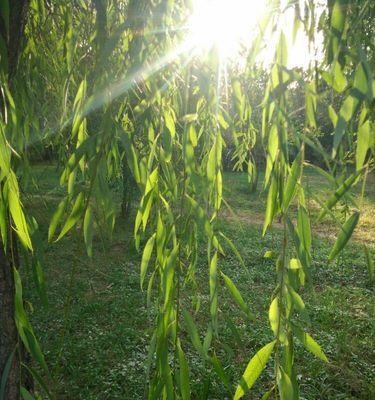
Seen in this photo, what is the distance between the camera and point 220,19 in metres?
0.85

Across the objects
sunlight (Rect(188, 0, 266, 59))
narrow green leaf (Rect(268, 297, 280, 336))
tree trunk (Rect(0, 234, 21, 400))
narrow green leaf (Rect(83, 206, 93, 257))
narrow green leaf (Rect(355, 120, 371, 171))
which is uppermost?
sunlight (Rect(188, 0, 266, 59))

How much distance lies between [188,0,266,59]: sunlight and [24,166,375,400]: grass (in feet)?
2.53

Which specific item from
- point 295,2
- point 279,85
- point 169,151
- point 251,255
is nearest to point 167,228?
point 169,151

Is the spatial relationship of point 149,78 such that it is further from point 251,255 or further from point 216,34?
point 251,255

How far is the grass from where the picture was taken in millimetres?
2650

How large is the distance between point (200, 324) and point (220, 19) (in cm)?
287

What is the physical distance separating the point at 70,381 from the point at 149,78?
7.62 ft

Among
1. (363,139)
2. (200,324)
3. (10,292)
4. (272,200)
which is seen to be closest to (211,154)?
(272,200)

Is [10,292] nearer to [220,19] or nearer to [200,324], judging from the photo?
[220,19]

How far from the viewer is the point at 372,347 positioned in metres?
3.14

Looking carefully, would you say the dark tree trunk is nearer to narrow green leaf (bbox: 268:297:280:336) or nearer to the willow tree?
the willow tree

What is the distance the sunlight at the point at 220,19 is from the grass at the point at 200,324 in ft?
2.53

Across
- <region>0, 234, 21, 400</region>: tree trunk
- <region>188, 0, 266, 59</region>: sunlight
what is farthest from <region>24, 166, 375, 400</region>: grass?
<region>188, 0, 266, 59</region>: sunlight

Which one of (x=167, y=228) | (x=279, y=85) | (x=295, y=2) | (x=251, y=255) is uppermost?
(x=295, y=2)
